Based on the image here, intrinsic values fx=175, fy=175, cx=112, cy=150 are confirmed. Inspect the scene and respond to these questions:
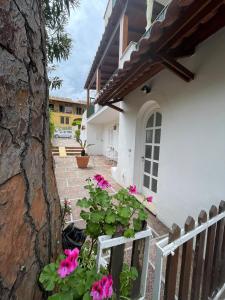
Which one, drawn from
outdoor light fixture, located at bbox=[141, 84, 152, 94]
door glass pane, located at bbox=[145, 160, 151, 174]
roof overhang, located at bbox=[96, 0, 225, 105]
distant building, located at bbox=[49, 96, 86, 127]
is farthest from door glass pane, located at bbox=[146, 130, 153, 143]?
distant building, located at bbox=[49, 96, 86, 127]

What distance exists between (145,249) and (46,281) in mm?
716

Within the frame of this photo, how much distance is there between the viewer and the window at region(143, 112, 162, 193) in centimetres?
387

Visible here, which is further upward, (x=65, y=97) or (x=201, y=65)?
(x=65, y=97)

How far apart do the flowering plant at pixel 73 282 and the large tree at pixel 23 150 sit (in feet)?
0.39

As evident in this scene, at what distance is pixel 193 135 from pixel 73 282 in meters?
2.34

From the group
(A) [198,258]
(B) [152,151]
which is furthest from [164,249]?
(B) [152,151]

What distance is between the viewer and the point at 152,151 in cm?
406

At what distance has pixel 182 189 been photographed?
275cm

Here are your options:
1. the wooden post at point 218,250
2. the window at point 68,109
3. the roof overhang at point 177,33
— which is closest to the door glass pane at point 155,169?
the roof overhang at point 177,33

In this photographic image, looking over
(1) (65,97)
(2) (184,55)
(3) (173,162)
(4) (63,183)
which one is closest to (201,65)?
(2) (184,55)

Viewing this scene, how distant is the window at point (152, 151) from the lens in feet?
12.7

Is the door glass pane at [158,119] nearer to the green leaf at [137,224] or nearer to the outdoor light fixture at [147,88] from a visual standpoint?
the outdoor light fixture at [147,88]

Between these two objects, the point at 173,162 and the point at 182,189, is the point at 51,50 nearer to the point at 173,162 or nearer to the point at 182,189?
the point at 173,162

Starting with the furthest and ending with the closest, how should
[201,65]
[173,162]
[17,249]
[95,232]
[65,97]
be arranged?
[65,97] < [173,162] < [201,65] < [95,232] < [17,249]
